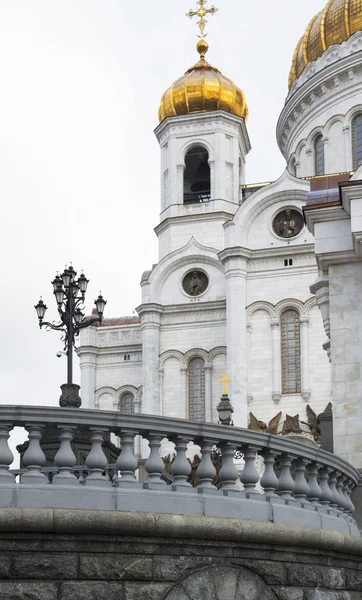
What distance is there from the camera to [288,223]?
4478 cm

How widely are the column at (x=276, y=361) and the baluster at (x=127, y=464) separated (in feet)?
116

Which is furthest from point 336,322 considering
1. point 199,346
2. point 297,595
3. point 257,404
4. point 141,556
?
point 199,346

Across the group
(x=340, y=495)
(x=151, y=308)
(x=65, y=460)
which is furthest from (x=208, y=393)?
(x=65, y=460)

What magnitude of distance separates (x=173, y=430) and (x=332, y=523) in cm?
195

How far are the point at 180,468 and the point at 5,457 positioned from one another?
4.31 feet

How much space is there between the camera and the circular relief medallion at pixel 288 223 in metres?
44.6

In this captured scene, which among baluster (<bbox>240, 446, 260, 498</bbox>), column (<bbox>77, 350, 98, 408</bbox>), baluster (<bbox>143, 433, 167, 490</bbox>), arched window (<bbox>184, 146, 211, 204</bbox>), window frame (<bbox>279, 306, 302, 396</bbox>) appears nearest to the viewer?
baluster (<bbox>143, 433, 167, 490</bbox>)

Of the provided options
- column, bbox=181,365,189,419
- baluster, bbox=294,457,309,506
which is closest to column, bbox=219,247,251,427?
column, bbox=181,365,189,419

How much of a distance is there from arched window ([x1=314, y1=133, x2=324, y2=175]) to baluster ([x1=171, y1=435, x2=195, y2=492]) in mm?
40911

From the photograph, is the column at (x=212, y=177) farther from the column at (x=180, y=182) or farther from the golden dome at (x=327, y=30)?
the golden dome at (x=327, y=30)

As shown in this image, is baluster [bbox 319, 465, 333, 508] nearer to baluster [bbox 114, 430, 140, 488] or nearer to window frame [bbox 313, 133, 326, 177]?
baluster [bbox 114, 430, 140, 488]

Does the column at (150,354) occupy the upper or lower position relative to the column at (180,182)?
lower

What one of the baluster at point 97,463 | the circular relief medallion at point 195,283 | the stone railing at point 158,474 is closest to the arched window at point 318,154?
the circular relief medallion at point 195,283

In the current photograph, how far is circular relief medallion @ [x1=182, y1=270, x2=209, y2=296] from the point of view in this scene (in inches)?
1866
